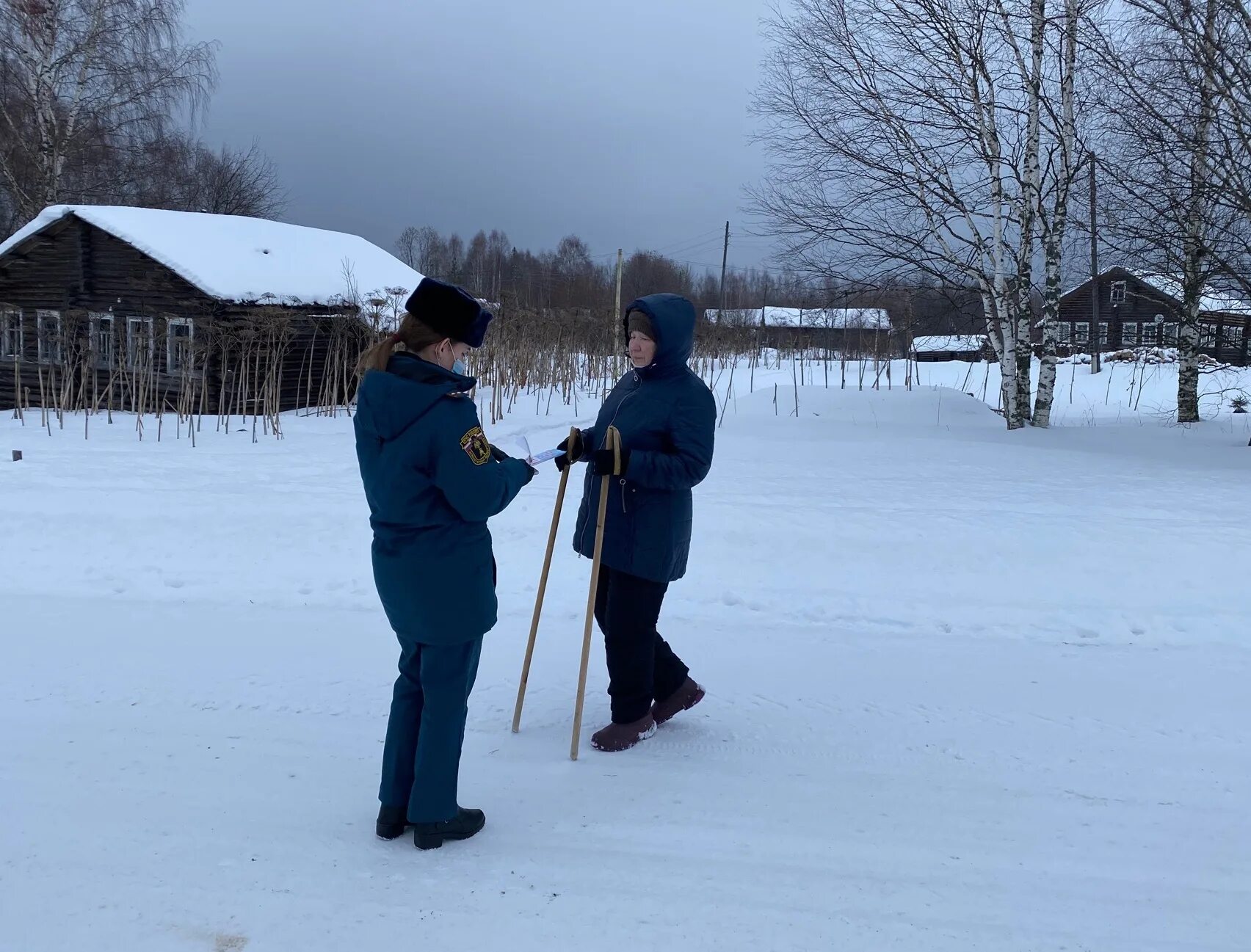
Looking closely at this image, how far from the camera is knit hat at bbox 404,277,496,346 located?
2775mm

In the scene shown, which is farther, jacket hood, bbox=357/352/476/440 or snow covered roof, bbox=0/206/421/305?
snow covered roof, bbox=0/206/421/305

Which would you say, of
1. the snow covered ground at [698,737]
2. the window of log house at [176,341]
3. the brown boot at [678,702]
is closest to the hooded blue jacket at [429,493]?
the snow covered ground at [698,737]

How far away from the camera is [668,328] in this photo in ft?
11.6

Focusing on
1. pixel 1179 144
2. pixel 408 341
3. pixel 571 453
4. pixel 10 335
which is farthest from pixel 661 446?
pixel 10 335

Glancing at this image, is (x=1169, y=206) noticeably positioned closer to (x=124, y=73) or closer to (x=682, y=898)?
(x=682, y=898)

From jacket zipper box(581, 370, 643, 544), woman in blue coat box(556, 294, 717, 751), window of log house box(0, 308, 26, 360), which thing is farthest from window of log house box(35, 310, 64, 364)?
woman in blue coat box(556, 294, 717, 751)

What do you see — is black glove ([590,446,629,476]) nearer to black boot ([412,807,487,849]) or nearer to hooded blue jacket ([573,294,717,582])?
hooded blue jacket ([573,294,717,582])

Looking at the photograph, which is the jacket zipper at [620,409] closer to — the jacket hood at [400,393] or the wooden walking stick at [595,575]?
the wooden walking stick at [595,575]

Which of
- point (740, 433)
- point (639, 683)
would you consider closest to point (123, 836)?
point (639, 683)

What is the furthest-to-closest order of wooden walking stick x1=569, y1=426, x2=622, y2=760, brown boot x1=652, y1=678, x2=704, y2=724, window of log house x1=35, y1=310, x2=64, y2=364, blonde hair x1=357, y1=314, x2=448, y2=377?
window of log house x1=35, y1=310, x2=64, y2=364 < brown boot x1=652, y1=678, x2=704, y2=724 < wooden walking stick x1=569, y1=426, x2=622, y2=760 < blonde hair x1=357, y1=314, x2=448, y2=377

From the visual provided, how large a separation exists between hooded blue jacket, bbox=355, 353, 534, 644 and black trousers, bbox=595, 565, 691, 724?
887mm

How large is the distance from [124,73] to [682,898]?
79.6ft

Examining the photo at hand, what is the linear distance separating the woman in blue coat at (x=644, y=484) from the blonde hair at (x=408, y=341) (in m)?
0.78

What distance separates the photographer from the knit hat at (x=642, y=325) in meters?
3.54
